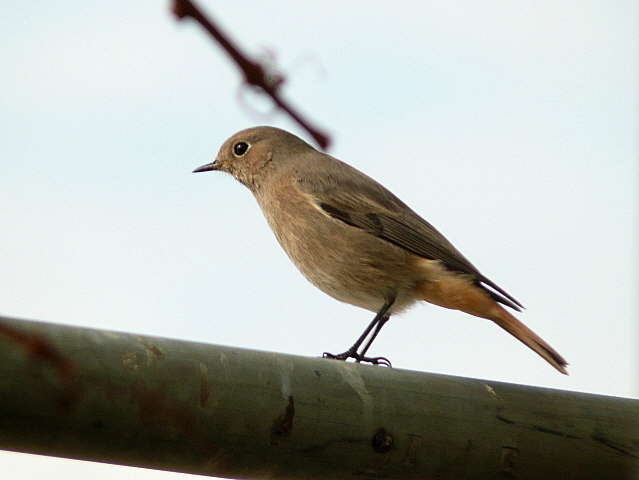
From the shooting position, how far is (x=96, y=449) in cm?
190

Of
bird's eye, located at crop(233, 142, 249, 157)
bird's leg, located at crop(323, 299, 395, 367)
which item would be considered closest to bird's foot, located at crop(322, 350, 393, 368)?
bird's leg, located at crop(323, 299, 395, 367)

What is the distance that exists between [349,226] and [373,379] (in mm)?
2847

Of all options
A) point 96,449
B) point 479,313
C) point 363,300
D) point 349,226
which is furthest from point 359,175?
point 96,449

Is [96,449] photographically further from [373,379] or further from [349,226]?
[349,226]

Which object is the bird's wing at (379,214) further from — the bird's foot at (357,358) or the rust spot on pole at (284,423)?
the rust spot on pole at (284,423)

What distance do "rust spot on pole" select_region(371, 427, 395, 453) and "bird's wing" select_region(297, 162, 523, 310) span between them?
2505mm

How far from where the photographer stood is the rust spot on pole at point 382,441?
7.81 ft

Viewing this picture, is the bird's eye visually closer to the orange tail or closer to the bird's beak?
the bird's beak

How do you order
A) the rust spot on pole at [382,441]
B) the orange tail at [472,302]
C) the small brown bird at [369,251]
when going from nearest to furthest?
the rust spot on pole at [382,441] → the orange tail at [472,302] → the small brown bird at [369,251]

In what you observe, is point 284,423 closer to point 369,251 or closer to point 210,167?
point 369,251

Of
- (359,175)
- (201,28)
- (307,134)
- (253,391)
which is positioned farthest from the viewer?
(359,175)

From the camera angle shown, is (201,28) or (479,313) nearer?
(201,28)

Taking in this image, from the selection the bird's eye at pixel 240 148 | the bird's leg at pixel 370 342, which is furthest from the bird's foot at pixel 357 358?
the bird's eye at pixel 240 148

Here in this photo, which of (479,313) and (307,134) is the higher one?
(479,313)
